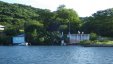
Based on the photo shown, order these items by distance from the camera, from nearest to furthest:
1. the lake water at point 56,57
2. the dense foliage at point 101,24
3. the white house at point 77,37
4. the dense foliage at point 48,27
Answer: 1. the lake water at point 56,57
2. the dense foliage at point 101,24
3. the white house at point 77,37
4. the dense foliage at point 48,27

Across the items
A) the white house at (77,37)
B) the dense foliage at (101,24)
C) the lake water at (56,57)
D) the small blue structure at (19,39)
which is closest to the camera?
the lake water at (56,57)

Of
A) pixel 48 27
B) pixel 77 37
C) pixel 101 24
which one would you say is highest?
pixel 101 24

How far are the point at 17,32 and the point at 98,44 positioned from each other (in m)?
31.0

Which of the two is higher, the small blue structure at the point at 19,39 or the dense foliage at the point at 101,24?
the dense foliage at the point at 101,24

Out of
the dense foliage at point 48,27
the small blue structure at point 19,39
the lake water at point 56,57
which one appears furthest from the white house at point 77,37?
the lake water at point 56,57

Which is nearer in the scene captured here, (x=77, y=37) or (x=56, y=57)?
(x=56, y=57)

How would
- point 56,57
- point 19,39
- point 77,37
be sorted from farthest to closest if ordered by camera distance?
point 19,39
point 77,37
point 56,57

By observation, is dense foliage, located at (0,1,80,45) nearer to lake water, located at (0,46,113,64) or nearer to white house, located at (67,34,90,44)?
white house, located at (67,34,90,44)

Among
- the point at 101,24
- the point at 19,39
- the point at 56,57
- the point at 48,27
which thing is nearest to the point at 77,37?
the point at 101,24

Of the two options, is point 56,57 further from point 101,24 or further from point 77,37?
point 77,37

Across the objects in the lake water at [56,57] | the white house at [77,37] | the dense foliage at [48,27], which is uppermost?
the dense foliage at [48,27]

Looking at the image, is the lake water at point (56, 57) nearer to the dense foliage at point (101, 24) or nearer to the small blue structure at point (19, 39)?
the dense foliage at point (101, 24)

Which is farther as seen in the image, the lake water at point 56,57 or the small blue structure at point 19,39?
the small blue structure at point 19,39

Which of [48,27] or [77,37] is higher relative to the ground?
[48,27]
